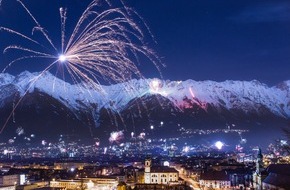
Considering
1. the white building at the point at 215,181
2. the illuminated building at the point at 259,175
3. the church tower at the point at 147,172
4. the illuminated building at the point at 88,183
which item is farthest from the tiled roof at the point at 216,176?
the illuminated building at the point at 88,183

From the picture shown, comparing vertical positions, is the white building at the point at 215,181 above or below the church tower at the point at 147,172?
below

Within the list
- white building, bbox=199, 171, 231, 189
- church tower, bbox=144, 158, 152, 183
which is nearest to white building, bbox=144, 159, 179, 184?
church tower, bbox=144, 158, 152, 183

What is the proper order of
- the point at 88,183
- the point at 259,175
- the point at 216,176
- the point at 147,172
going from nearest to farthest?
the point at 259,175
the point at 216,176
the point at 88,183
the point at 147,172

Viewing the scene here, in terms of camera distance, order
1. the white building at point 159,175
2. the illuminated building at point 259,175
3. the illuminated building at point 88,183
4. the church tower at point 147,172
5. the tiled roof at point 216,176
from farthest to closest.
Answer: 1. the white building at point 159,175
2. the church tower at point 147,172
3. the illuminated building at point 88,183
4. the tiled roof at point 216,176
5. the illuminated building at point 259,175

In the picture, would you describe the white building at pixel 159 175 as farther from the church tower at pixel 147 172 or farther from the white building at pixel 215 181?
the white building at pixel 215 181

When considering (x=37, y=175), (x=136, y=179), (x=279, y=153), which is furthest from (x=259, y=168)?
(x=279, y=153)

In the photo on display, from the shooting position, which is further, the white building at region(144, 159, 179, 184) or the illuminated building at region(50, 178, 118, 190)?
the white building at region(144, 159, 179, 184)

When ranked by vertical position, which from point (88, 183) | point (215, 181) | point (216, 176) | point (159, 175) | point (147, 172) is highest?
point (147, 172)

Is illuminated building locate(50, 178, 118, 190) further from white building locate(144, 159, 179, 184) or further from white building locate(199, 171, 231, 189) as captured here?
white building locate(199, 171, 231, 189)

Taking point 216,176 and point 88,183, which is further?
point 88,183

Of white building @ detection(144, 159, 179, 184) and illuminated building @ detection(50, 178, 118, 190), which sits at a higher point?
white building @ detection(144, 159, 179, 184)

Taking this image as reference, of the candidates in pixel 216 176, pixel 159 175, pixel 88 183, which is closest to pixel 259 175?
pixel 216 176

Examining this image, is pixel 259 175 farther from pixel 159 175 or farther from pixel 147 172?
pixel 147 172
